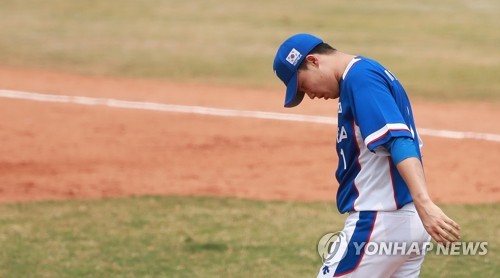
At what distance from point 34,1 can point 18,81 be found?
8.76m

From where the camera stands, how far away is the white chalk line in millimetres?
13664

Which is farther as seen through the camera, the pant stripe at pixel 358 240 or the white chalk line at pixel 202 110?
the white chalk line at pixel 202 110

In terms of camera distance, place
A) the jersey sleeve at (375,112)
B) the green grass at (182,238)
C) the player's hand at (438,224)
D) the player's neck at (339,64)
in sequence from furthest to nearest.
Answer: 1. the green grass at (182,238)
2. the player's neck at (339,64)
3. the jersey sleeve at (375,112)
4. the player's hand at (438,224)

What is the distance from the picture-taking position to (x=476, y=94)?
55.1ft

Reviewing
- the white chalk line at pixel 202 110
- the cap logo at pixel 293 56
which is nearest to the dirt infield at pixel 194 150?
the white chalk line at pixel 202 110

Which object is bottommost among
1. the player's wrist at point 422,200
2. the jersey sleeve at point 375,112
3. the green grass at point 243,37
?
the green grass at point 243,37

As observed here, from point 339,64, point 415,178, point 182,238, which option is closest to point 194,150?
point 182,238

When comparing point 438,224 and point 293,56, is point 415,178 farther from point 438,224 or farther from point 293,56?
point 293,56

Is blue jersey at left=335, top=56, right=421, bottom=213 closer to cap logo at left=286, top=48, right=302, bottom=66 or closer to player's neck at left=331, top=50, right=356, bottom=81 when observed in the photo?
player's neck at left=331, top=50, right=356, bottom=81

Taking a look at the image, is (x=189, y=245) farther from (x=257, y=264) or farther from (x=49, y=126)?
(x=49, y=126)

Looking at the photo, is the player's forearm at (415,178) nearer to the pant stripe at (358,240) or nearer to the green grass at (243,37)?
the pant stripe at (358,240)

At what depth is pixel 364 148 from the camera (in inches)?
189

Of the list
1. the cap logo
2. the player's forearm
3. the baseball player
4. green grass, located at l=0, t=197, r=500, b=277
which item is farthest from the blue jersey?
green grass, located at l=0, t=197, r=500, b=277

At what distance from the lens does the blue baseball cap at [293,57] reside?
4805mm
